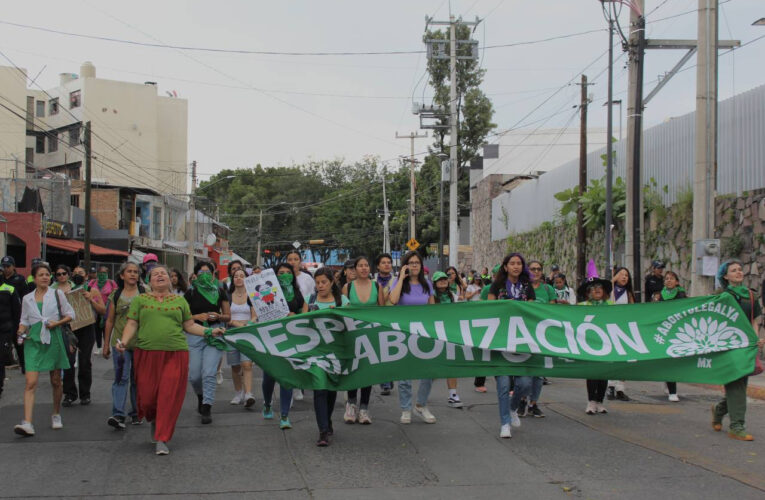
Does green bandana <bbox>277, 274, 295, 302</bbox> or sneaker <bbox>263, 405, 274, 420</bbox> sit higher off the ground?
green bandana <bbox>277, 274, 295, 302</bbox>

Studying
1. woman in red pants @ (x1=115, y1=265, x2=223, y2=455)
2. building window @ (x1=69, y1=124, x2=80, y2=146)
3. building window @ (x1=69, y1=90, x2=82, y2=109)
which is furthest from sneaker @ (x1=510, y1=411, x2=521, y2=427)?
building window @ (x1=69, y1=90, x2=82, y2=109)

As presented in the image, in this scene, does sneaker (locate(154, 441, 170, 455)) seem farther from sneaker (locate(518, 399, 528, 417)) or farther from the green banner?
sneaker (locate(518, 399, 528, 417))

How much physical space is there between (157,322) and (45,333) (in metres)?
1.61

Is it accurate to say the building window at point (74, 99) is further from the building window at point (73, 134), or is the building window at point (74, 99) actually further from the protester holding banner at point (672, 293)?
the protester holding banner at point (672, 293)

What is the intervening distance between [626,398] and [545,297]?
1725 millimetres

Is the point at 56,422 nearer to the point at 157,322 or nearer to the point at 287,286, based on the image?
the point at 157,322

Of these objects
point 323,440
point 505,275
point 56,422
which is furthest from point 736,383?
point 56,422

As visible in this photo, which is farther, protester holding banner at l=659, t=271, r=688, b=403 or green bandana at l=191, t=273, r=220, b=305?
protester holding banner at l=659, t=271, r=688, b=403

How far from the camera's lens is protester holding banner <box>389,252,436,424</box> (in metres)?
7.96

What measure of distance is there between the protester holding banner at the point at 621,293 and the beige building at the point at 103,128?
43.0 meters

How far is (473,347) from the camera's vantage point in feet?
24.0

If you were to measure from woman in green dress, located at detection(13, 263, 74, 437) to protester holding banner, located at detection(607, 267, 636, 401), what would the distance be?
6.30 m

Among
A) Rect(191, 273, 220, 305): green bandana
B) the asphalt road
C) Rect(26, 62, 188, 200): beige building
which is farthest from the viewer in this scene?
Rect(26, 62, 188, 200): beige building

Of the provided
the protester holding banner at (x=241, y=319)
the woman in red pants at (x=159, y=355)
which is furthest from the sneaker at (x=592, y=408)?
the woman in red pants at (x=159, y=355)
